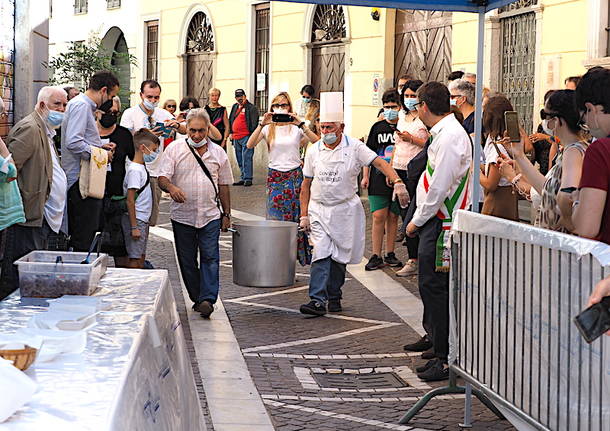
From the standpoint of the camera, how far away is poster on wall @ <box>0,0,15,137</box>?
10.1m

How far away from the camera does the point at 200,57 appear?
1100 inches

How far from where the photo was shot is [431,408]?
20.7 ft

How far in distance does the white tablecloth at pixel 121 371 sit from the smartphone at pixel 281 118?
635 cm

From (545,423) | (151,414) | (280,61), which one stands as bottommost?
(545,423)

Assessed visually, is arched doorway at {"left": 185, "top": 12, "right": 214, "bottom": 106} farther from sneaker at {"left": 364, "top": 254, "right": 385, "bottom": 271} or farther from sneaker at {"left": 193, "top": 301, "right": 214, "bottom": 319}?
sneaker at {"left": 193, "top": 301, "right": 214, "bottom": 319}

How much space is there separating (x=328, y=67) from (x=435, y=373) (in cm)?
1586

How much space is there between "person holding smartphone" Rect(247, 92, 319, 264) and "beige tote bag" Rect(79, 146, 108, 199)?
8.89 ft

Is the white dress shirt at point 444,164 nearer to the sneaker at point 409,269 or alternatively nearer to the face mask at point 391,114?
the sneaker at point 409,269

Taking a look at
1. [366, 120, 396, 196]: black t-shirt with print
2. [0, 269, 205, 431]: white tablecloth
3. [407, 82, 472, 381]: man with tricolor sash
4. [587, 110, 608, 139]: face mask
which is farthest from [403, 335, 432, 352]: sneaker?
[366, 120, 396, 196]: black t-shirt with print

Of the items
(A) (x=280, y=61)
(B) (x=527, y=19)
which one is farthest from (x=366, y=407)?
(A) (x=280, y=61)

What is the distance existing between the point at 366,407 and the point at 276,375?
0.88 meters

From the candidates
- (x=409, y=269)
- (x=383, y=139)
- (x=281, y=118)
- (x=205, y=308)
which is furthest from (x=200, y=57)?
(x=205, y=308)

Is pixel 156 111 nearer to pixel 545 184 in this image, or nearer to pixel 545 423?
pixel 545 184

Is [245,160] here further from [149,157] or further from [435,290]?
[435,290]
